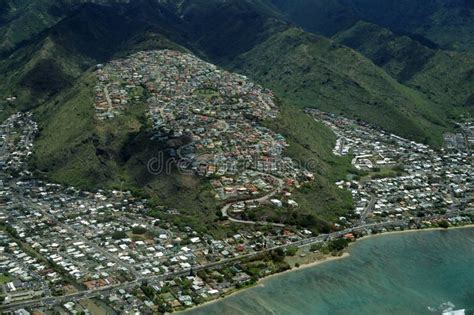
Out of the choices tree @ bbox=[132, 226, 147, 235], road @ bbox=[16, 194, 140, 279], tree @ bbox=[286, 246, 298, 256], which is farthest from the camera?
tree @ bbox=[132, 226, 147, 235]

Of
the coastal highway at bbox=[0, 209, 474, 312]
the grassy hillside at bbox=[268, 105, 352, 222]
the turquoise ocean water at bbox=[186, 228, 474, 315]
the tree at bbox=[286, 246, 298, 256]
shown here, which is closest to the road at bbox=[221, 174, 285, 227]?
the grassy hillside at bbox=[268, 105, 352, 222]

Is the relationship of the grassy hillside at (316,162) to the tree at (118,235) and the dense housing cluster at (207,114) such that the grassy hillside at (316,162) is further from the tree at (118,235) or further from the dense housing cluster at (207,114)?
the tree at (118,235)

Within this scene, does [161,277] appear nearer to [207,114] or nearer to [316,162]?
[316,162]

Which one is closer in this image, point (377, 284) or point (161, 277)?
point (161, 277)

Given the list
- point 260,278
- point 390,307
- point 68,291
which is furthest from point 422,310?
point 68,291

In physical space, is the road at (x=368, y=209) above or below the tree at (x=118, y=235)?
above

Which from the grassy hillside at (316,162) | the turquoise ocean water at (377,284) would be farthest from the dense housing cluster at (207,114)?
the turquoise ocean water at (377,284)

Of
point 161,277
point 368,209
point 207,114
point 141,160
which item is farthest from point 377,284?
point 207,114

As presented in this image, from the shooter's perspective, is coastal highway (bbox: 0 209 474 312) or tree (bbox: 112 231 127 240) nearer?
coastal highway (bbox: 0 209 474 312)

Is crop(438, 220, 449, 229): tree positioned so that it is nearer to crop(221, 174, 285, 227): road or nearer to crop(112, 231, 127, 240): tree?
crop(221, 174, 285, 227): road
